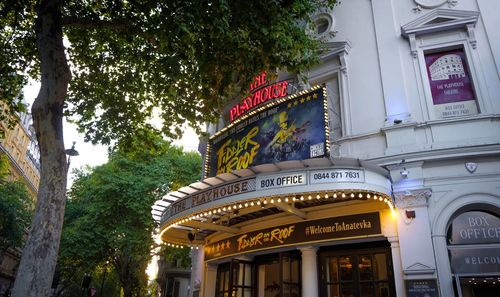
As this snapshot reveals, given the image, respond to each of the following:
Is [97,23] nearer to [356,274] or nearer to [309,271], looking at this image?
[309,271]

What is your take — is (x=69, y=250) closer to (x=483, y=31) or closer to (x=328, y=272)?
(x=328, y=272)

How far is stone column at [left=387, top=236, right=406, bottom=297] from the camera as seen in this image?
861cm

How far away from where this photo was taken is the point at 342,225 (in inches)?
383

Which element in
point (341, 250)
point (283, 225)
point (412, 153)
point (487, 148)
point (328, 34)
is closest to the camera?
point (487, 148)

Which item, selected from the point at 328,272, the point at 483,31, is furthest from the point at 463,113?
the point at 328,272

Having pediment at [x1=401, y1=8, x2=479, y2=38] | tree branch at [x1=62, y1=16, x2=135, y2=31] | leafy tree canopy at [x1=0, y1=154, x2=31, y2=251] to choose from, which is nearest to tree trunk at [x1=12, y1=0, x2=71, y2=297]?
tree branch at [x1=62, y1=16, x2=135, y2=31]

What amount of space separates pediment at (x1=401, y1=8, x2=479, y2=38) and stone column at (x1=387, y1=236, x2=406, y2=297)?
589 cm

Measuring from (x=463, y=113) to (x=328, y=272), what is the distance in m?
5.53

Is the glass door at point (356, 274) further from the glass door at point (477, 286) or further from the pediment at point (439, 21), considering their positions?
the pediment at point (439, 21)

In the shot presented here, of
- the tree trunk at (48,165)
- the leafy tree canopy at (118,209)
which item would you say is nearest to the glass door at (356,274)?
the tree trunk at (48,165)

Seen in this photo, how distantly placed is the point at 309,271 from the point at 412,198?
10.8ft

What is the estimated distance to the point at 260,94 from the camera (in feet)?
44.1

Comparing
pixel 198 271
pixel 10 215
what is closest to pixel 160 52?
pixel 198 271

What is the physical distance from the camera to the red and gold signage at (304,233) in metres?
9.42
